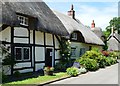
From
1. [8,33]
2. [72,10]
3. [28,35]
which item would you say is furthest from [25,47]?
[72,10]

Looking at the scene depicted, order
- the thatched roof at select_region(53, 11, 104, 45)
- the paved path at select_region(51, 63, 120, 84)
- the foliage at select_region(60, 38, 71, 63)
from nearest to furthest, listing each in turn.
→ 1. the paved path at select_region(51, 63, 120, 84)
2. the foliage at select_region(60, 38, 71, 63)
3. the thatched roof at select_region(53, 11, 104, 45)

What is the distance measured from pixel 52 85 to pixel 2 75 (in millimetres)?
3346

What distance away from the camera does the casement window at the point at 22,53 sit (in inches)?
788

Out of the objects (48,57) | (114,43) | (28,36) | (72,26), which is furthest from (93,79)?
(114,43)

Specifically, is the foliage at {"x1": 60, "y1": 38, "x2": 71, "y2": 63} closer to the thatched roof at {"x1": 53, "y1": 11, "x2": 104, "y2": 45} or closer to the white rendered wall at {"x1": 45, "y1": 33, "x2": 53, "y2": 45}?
the white rendered wall at {"x1": 45, "y1": 33, "x2": 53, "y2": 45}

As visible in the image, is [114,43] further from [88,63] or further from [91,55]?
[88,63]

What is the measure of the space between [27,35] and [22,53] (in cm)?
153

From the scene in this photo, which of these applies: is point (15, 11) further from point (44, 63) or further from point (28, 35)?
point (44, 63)

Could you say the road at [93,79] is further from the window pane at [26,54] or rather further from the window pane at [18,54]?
the window pane at [18,54]

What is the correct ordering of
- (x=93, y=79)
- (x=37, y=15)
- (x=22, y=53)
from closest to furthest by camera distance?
(x=93, y=79) → (x=22, y=53) → (x=37, y=15)

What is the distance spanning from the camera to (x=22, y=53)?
20.6m

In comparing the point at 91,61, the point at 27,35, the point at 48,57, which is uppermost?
the point at 27,35

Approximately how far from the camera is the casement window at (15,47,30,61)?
20016 mm

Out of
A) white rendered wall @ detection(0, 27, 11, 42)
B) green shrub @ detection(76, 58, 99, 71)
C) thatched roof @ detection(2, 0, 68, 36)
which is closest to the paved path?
green shrub @ detection(76, 58, 99, 71)
